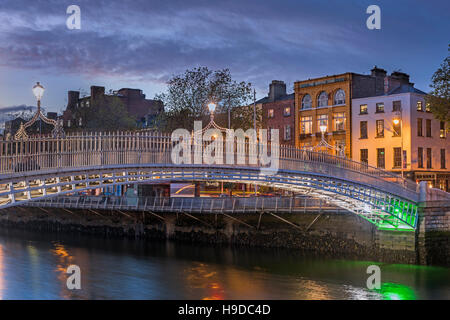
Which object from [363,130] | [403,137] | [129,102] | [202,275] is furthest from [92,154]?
[129,102]

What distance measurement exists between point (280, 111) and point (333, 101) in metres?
6.53

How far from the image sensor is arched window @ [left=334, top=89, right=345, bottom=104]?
159 feet

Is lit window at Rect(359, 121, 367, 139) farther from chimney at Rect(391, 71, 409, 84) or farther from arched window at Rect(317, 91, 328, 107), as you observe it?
chimney at Rect(391, 71, 409, 84)

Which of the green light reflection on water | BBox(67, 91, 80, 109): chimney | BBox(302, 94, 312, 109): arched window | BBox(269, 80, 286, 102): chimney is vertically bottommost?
the green light reflection on water

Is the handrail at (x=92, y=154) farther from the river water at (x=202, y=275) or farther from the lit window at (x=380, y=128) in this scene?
the lit window at (x=380, y=128)

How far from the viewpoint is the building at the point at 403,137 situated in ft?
142

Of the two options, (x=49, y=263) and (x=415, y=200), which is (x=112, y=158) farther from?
(x=415, y=200)

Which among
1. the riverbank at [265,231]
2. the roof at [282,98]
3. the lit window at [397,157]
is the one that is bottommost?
the riverbank at [265,231]

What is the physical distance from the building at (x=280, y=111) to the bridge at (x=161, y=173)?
895 inches

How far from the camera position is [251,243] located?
120 feet

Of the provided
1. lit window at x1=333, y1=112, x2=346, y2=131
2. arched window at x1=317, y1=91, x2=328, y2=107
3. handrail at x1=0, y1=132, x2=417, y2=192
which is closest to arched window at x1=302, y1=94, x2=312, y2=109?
arched window at x1=317, y1=91, x2=328, y2=107

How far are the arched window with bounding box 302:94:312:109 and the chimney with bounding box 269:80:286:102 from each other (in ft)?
16.5

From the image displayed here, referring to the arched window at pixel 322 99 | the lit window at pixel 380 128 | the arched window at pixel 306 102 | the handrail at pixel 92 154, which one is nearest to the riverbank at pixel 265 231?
the handrail at pixel 92 154

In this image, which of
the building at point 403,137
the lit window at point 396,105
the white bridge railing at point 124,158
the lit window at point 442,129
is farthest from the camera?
the lit window at point 442,129
